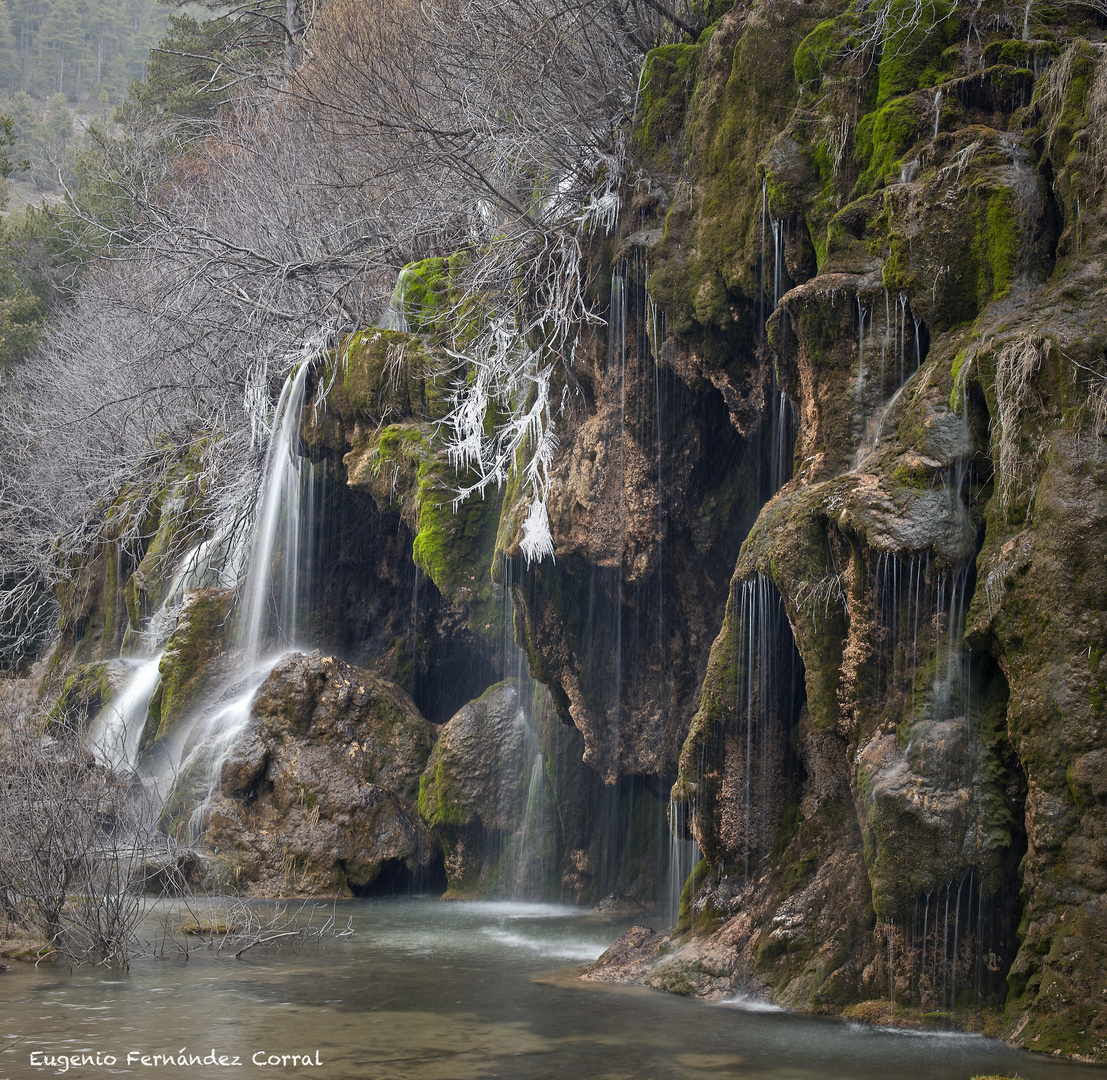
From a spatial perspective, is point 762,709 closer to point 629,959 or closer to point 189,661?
point 629,959

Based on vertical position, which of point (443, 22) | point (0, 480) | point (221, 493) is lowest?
point (221, 493)

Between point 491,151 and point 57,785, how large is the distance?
30.6 ft

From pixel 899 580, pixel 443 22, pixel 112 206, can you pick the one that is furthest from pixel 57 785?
pixel 112 206

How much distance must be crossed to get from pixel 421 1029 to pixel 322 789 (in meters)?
6.61

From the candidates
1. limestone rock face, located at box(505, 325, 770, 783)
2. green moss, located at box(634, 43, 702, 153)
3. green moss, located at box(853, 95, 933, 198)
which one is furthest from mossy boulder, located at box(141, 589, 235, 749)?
green moss, located at box(853, 95, 933, 198)

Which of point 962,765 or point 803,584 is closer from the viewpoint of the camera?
point 962,765

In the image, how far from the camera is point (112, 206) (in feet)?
92.3

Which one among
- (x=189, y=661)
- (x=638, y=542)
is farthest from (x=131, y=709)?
(x=638, y=542)

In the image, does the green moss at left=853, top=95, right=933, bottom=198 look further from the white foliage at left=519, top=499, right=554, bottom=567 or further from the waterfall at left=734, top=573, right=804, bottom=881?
the white foliage at left=519, top=499, right=554, bottom=567

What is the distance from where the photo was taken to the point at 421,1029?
6629 millimetres

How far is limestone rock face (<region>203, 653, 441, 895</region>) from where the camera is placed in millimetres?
12516

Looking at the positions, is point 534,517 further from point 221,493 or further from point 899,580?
point 221,493

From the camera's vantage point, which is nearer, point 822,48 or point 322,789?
point 822,48

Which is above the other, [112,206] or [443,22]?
[112,206]
